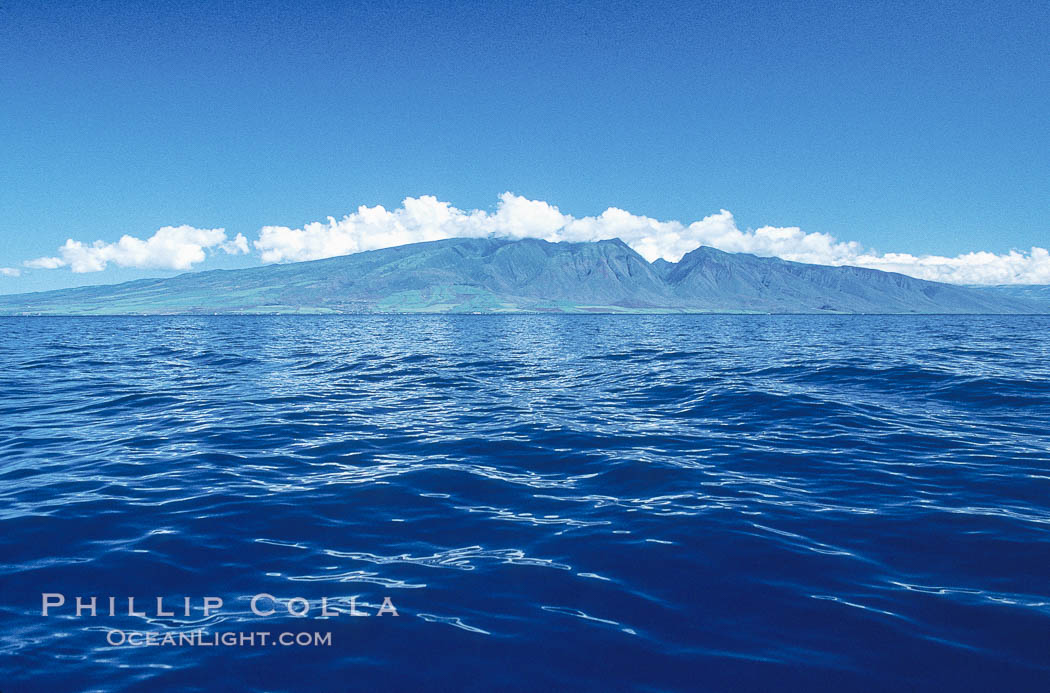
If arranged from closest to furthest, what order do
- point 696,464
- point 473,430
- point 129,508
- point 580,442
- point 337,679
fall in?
point 337,679
point 129,508
point 696,464
point 580,442
point 473,430

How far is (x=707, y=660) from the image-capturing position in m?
5.72

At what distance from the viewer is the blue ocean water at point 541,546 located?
5688 mm

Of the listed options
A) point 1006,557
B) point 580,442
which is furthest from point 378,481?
point 1006,557

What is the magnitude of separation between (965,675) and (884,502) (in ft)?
16.7

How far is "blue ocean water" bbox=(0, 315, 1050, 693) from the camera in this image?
5.69m

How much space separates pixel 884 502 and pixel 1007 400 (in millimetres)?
14830

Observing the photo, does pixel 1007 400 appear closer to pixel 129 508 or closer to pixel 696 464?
pixel 696 464

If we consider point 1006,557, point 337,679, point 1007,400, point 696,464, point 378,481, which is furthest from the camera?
point 1007,400

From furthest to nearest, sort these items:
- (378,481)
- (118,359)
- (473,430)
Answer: (118,359), (473,430), (378,481)

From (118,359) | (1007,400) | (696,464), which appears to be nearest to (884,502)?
(696,464)

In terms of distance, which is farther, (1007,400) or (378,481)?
(1007,400)

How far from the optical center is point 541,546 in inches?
331

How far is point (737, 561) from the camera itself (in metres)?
7.91

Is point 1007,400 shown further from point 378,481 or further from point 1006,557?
point 378,481
